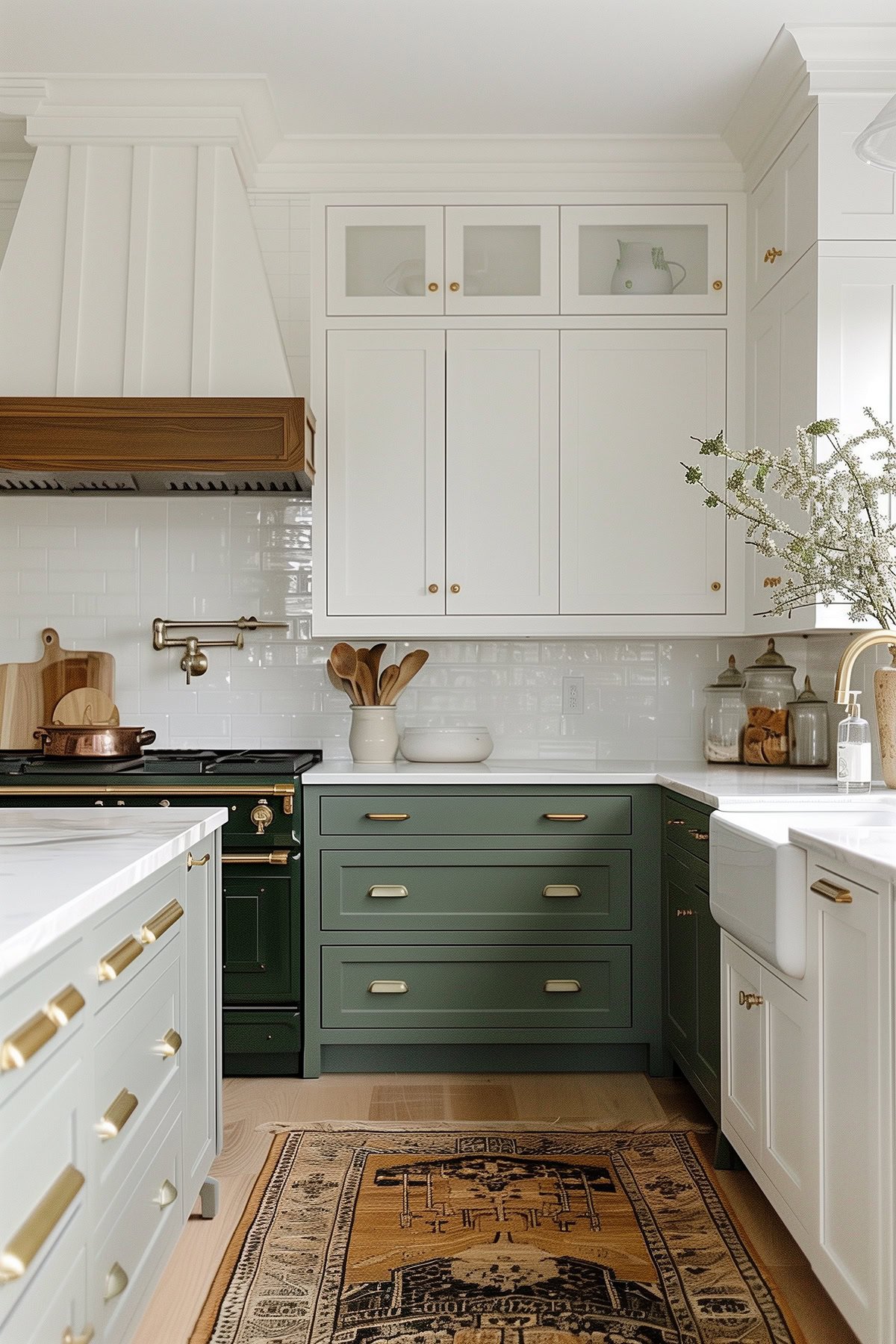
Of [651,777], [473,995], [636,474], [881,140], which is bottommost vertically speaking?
[473,995]

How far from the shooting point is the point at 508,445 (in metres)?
3.43

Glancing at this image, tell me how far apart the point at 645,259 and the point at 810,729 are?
1.55 meters

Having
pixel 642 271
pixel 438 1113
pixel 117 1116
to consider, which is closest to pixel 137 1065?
pixel 117 1116

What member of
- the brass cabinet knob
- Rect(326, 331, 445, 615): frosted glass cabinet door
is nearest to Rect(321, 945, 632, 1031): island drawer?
the brass cabinet knob

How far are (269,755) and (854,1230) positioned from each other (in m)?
2.19

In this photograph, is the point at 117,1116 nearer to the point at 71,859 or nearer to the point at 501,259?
the point at 71,859

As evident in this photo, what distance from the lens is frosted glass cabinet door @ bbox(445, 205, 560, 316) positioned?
3.43m

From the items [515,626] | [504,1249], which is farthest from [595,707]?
[504,1249]

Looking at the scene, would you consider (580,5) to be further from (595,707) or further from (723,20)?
(595,707)

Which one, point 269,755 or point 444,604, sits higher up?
point 444,604

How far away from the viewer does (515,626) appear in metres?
3.44

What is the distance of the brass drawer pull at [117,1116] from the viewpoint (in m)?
1.45

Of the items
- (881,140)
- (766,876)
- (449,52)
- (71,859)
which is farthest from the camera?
(449,52)

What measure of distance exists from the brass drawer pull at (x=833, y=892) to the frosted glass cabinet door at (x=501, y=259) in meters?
2.19
